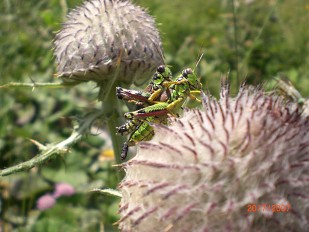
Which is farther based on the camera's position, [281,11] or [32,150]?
[281,11]

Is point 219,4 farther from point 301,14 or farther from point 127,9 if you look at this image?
point 127,9

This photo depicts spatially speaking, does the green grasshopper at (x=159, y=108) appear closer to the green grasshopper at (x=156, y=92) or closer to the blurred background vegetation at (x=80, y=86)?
the green grasshopper at (x=156, y=92)

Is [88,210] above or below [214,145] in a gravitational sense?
below

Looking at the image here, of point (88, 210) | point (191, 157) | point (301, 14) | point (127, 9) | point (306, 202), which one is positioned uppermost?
point (127, 9)

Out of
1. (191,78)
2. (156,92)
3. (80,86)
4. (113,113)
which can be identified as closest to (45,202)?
(113,113)

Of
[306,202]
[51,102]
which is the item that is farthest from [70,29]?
[51,102]
